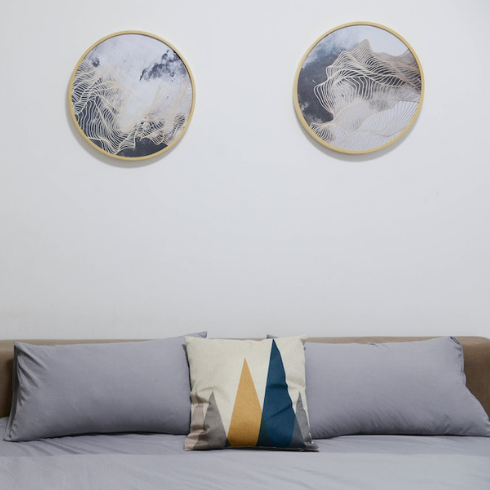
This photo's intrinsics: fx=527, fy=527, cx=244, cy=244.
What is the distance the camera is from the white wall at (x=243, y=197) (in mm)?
2242

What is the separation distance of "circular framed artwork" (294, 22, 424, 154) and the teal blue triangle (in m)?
1.01

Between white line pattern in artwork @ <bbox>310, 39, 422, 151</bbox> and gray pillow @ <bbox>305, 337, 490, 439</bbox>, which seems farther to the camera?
white line pattern in artwork @ <bbox>310, 39, 422, 151</bbox>

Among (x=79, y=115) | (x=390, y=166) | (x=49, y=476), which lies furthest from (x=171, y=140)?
(x=49, y=476)

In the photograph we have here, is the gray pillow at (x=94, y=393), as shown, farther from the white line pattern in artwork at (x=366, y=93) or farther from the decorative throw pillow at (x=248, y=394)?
the white line pattern in artwork at (x=366, y=93)

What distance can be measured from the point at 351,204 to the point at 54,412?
1.44 m

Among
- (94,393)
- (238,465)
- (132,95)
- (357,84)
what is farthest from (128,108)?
(238,465)

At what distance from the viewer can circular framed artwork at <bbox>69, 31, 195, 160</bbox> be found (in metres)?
2.21

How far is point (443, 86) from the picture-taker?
2312mm

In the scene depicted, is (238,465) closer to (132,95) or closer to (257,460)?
(257,460)

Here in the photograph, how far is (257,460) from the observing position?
1.63 metres

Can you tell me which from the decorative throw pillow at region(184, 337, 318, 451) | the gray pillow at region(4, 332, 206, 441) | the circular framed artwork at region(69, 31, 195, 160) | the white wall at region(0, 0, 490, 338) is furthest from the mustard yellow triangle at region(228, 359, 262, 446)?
the circular framed artwork at region(69, 31, 195, 160)

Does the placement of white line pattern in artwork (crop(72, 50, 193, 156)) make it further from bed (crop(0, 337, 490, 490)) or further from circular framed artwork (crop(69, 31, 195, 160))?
bed (crop(0, 337, 490, 490))

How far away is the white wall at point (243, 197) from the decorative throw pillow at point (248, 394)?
0.36 meters

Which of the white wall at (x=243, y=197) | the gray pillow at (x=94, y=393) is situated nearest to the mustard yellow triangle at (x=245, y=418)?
the gray pillow at (x=94, y=393)
